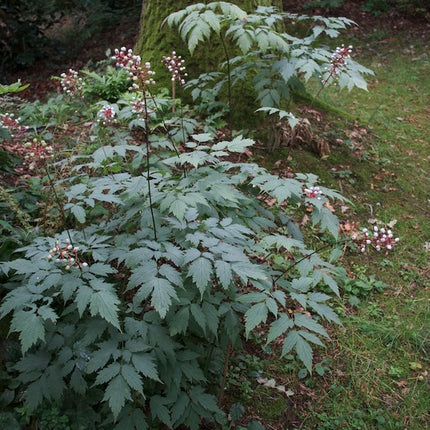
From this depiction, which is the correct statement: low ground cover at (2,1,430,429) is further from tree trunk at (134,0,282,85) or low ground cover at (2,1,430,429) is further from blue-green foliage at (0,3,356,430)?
tree trunk at (134,0,282,85)

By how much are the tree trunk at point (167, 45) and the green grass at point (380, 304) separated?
1.37 metres

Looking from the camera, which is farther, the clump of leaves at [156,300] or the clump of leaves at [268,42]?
the clump of leaves at [268,42]

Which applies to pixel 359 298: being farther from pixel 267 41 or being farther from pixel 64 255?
pixel 64 255

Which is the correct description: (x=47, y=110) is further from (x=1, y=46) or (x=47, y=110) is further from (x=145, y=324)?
(x=1, y=46)

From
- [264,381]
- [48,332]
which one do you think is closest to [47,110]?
[48,332]

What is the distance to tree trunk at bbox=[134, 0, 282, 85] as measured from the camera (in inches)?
191

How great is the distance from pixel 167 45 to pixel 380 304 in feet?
11.8

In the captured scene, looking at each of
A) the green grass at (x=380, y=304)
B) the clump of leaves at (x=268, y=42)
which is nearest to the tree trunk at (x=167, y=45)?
the clump of leaves at (x=268, y=42)

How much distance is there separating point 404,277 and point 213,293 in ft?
7.26

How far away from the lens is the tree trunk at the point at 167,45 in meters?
4.86

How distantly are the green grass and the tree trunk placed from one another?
1372 millimetres

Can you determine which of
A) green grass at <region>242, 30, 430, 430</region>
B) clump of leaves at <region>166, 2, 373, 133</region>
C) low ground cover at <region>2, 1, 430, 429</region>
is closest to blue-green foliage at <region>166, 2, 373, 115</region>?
clump of leaves at <region>166, 2, 373, 133</region>

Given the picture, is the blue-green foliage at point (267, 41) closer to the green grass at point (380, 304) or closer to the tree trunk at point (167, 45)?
the green grass at point (380, 304)

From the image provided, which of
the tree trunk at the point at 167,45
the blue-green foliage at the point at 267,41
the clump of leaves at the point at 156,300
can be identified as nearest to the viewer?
the clump of leaves at the point at 156,300
